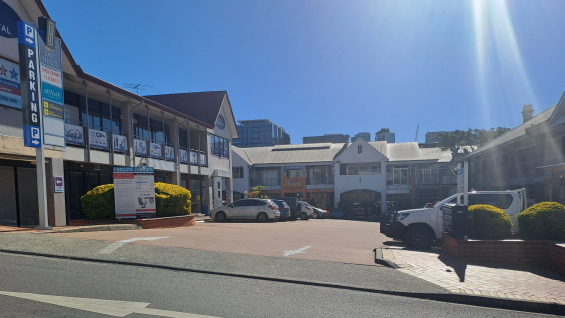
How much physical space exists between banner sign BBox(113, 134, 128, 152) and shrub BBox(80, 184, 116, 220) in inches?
136

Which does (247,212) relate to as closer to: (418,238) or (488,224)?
(418,238)

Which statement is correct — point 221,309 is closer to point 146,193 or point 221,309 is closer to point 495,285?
point 495,285

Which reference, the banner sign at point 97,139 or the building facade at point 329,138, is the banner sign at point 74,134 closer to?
the banner sign at point 97,139

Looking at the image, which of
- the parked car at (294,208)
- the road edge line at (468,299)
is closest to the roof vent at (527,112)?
the parked car at (294,208)

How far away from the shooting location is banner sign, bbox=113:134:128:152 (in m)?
16.9

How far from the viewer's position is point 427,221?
36.6 feet

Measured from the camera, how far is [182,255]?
27.2ft

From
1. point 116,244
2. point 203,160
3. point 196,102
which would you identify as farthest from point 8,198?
point 196,102

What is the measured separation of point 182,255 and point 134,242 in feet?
6.09

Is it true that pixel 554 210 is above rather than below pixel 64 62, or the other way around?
below

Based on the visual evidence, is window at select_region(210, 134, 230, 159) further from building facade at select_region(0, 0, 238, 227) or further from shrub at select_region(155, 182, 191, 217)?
shrub at select_region(155, 182, 191, 217)

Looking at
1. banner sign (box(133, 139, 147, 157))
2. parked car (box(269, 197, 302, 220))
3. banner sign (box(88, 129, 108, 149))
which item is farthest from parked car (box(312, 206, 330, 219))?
banner sign (box(88, 129, 108, 149))

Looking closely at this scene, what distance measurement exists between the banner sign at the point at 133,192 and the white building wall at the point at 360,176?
28.8m

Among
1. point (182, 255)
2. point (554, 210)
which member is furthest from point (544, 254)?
point (182, 255)
